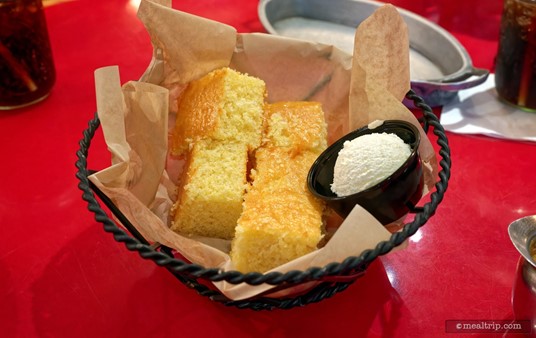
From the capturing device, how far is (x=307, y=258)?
801mm

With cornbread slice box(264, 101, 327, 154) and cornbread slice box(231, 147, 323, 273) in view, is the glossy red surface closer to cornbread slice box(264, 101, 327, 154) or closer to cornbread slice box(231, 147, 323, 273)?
cornbread slice box(231, 147, 323, 273)

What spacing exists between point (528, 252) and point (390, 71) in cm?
44

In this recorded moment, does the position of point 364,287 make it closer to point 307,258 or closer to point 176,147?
point 307,258

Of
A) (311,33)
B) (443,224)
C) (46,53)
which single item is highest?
(46,53)

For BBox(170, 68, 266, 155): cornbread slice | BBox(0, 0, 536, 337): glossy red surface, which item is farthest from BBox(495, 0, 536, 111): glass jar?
BBox(170, 68, 266, 155): cornbread slice

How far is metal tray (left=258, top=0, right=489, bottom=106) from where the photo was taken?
1419 mm

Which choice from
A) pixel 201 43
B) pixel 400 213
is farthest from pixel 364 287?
pixel 201 43

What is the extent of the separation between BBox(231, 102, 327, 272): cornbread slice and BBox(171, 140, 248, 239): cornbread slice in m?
0.04

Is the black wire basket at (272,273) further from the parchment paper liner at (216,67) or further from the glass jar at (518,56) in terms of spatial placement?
the glass jar at (518,56)

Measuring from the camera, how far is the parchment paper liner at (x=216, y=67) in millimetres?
882

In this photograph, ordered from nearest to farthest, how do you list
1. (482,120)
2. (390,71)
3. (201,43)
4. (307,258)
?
(307,258)
(390,71)
(201,43)
(482,120)

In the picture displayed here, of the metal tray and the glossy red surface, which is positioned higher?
the metal tray

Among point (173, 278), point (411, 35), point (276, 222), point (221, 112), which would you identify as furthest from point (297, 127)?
point (411, 35)

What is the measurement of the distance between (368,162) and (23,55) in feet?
3.15
